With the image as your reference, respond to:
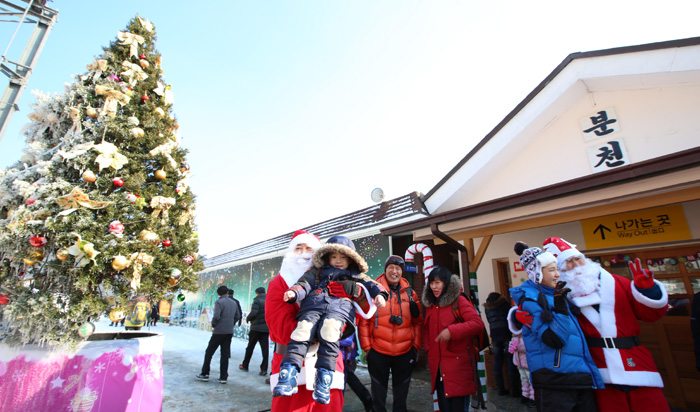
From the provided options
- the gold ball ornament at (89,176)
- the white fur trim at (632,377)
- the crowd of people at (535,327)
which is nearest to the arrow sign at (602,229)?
the crowd of people at (535,327)

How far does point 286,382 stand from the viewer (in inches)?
72.9

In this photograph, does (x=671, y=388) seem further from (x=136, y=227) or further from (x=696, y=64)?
(x=136, y=227)

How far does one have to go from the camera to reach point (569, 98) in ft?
19.5

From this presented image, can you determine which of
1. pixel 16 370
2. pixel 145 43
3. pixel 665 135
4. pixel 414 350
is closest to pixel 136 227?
pixel 16 370

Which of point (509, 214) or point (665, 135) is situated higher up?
point (665, 135)

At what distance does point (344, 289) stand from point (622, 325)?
2.13 meters

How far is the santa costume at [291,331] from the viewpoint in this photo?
1.98 m

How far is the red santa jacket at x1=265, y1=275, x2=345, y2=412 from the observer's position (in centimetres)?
198

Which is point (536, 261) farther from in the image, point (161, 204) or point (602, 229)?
point (161, 204)

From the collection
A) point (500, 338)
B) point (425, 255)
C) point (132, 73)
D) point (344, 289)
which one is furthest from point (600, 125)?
point (132, 73)

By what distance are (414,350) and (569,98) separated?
5.68 metres

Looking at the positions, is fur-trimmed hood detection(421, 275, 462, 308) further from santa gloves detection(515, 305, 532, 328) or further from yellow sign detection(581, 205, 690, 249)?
yellow sign detection(581, 205, 690, 249)

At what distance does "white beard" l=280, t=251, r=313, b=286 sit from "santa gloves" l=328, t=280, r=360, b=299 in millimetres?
272

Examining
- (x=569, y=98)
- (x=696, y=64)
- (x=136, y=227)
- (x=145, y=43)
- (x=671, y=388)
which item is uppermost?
(x=569, y=98)
